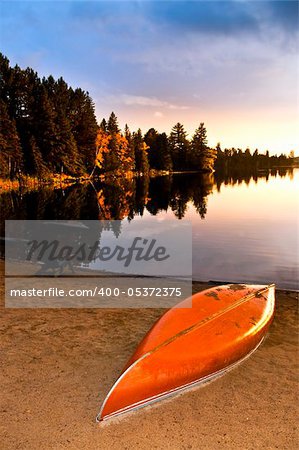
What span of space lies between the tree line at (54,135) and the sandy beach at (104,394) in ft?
141

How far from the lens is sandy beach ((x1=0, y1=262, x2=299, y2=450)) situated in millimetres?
4004

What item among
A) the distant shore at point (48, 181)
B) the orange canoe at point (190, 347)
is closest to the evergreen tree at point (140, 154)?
the distant shore at point (48, 181)

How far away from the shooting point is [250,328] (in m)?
6.18

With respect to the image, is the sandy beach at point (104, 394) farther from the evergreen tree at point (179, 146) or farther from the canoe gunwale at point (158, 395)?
the evergreen tree at point (179, 146)

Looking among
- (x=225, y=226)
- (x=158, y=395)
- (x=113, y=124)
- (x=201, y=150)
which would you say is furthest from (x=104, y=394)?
(x=201, y=150)

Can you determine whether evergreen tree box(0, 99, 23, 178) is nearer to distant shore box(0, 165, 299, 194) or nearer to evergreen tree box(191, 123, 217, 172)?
distant shore box(0, 165, 299, 194)

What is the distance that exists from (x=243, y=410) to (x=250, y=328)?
180 centimetres

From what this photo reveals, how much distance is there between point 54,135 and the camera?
189 ft

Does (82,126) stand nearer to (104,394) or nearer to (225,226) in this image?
(225,226)

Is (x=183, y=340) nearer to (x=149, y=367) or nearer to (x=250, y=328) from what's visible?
(x=149, y=367)

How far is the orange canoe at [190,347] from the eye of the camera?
4.45 meters

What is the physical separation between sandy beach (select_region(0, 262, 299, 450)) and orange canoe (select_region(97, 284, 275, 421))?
18 cm

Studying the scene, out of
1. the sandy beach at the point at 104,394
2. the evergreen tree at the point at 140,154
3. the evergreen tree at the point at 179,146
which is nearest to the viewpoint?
the sandy beach at the point at 104,394

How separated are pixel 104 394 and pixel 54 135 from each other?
188 ft
